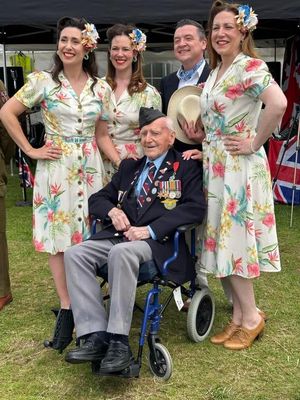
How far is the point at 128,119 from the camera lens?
10.1 ft

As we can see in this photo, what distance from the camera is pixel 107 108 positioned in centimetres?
301

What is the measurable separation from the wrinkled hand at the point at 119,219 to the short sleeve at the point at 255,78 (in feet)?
2.77

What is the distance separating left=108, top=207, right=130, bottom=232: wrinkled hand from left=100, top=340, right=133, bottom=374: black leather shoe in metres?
0.59

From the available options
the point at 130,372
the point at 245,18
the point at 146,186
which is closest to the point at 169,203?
the point at 146,186

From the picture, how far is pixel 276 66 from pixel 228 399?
23.7 ft

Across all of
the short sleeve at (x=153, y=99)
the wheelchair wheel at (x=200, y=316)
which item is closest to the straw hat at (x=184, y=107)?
the short sleeve at (x=153, y=99)

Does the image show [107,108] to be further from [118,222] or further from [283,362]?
[283,362]

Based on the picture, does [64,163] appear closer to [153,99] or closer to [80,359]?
[153,99]

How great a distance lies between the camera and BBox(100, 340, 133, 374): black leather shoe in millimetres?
2293

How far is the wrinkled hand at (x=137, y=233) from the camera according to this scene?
8.59 feet

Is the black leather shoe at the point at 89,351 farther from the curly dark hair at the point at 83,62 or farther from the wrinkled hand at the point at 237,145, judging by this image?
the curly dark hair at the point at 83,62

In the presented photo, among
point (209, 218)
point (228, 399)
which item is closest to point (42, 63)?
point (209, 218)

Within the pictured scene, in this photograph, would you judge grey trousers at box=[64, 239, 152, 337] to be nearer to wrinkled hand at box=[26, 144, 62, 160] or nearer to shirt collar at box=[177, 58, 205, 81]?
wrinkled hand at box=[26, 144, 62, 160]

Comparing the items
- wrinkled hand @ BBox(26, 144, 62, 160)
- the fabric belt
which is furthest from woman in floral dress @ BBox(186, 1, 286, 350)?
wrinkled hand @ BBox(26, 144, 62, 160)
